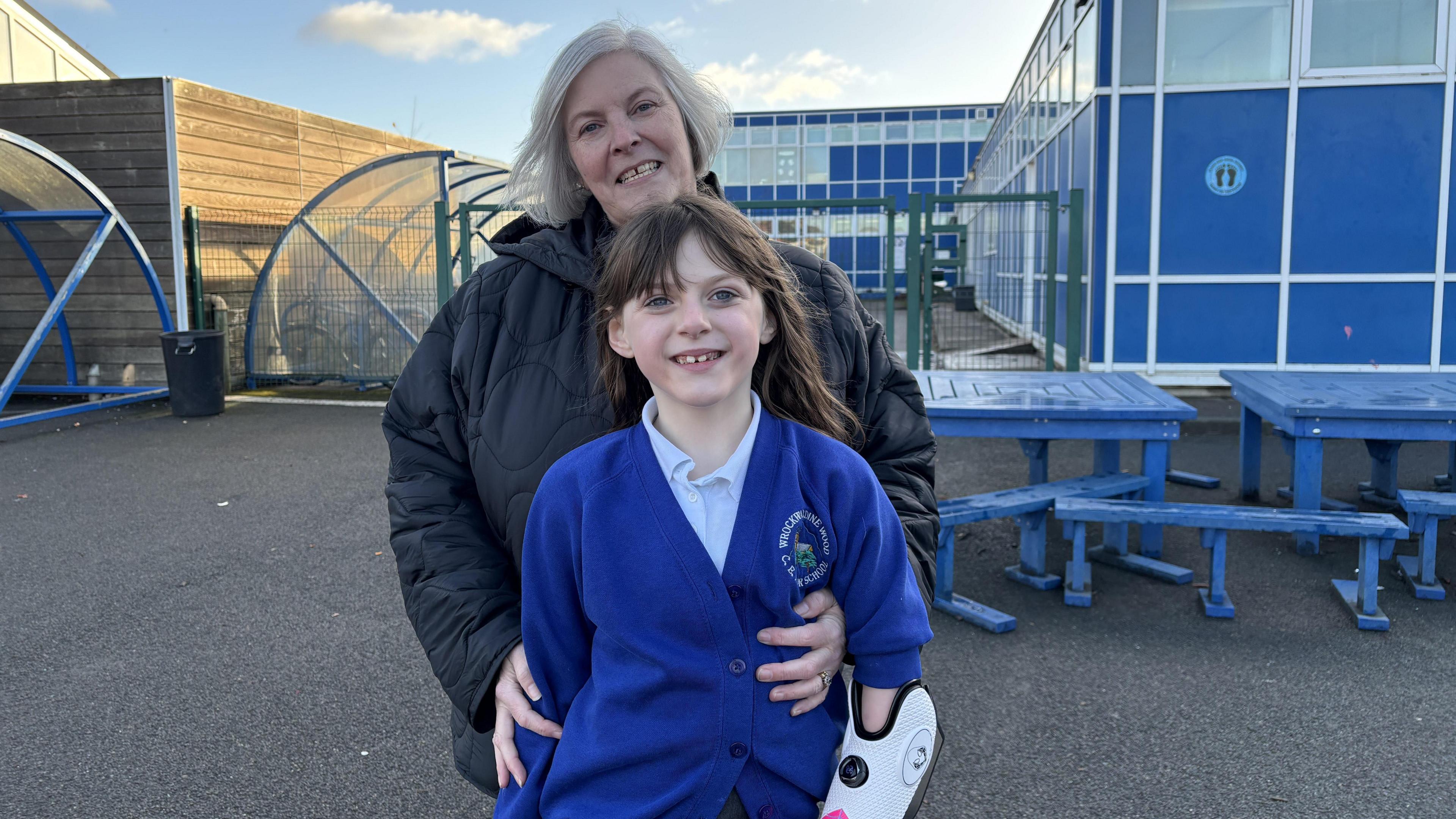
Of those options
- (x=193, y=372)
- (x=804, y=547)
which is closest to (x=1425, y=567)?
(x=804, y=547)

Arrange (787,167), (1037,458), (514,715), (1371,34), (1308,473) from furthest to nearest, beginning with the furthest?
(787,167), (1371,34), (1037,458), (1308,473), (514,715)

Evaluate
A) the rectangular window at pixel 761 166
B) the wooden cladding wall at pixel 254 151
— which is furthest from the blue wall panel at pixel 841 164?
the wooden cladding wall at pixel 254 151

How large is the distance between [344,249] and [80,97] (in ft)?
10.7

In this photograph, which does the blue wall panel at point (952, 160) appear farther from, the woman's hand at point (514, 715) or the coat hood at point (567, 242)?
the woman's hand at point (514, 715)

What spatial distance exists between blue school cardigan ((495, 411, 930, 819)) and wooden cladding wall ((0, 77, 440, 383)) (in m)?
12.0

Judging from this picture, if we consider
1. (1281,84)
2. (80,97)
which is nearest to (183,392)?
(80,97)

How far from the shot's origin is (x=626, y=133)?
1.99 m

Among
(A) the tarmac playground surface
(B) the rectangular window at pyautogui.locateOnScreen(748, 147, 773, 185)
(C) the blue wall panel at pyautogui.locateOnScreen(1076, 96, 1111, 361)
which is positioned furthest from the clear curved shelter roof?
(B) the rectangular window at pyautogui.locateOnScreen(748, 147, 773, 185)

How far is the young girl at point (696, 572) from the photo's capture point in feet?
5.01

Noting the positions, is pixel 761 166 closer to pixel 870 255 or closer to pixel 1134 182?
pixel 870 255

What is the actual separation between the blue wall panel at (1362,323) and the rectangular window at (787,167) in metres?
30.5

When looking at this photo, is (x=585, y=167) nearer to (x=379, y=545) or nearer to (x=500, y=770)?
(x=500, y=770)

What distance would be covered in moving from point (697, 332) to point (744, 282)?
0.40ft

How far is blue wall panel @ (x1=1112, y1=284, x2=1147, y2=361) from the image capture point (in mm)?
10500
